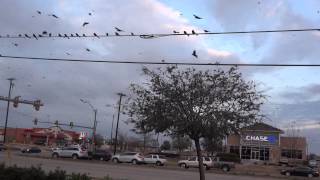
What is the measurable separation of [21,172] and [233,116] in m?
7.81

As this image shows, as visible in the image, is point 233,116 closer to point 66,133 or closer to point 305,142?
point 305,142

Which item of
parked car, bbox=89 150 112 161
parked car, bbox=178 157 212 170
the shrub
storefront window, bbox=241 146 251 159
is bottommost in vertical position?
the shrub

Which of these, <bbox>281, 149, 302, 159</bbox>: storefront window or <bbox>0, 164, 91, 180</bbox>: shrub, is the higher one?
<bbox>281, 149, 302, 159</bbox>: storefront window

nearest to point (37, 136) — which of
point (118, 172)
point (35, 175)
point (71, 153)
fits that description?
point (71, 153)

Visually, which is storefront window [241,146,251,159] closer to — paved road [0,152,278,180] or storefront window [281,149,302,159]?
storefront window [281,149,302,159]

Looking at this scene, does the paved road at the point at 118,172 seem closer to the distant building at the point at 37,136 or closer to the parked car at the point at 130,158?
the parked car at the point at 130,158

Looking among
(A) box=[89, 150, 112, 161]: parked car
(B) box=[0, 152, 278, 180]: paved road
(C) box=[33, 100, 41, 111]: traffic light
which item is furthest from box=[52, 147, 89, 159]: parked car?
(B) box=[0, 152, 278, 180]: paved road

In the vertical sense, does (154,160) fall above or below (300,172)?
above

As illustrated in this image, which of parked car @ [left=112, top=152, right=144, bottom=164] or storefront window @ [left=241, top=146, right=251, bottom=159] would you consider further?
storefront window @ [left=241, top=146, right=251, bottom=159]

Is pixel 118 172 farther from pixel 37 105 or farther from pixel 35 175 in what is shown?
pixel 35 175

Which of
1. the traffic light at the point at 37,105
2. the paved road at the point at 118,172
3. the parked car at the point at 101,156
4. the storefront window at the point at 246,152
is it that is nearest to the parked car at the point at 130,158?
the parked car at the point at 101,156

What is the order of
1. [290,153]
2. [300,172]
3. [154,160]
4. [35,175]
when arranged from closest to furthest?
[35,175] → [300,172] → [154,160] → [290,153]

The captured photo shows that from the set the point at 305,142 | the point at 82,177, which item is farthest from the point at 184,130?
the point at 305,142

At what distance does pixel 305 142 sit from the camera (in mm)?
106062
